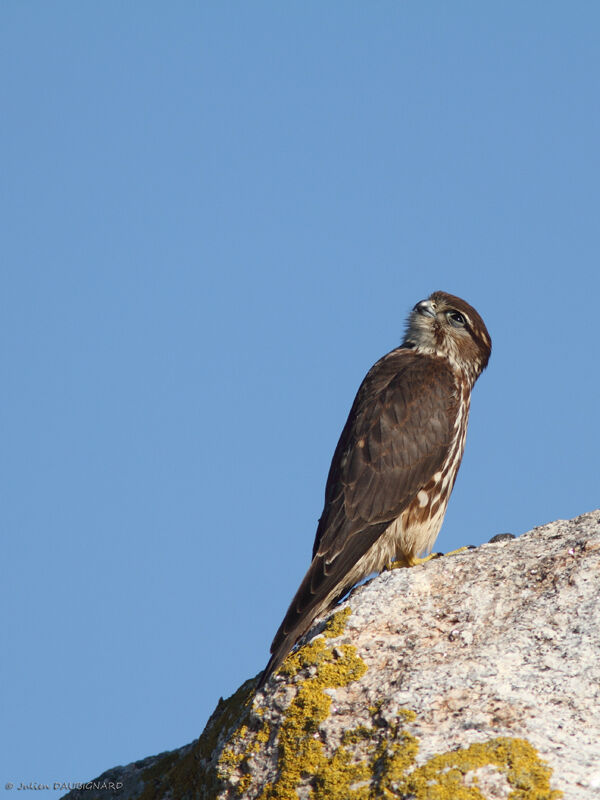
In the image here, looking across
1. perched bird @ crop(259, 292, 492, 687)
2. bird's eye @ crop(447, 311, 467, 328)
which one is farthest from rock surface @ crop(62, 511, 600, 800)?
bird's eye @ crop(447, 311, 467, 328)

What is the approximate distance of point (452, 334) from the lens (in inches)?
249

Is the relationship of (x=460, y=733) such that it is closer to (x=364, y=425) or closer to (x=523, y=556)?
(x=523, y=556)

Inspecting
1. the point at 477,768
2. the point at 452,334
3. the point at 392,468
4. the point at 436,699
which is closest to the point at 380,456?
the point at 392,468

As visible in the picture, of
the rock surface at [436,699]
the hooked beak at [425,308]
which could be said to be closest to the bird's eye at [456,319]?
the hooked beak at [425,308]

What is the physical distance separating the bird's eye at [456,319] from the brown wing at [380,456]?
0.39 metres

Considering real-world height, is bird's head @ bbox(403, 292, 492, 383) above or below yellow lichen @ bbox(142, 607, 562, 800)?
above

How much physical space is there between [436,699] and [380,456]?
2.40 m

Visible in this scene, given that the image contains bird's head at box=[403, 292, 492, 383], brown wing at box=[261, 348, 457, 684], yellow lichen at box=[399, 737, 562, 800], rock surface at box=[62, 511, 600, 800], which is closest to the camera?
yellow lichen at box=[399, 737, 562, 800]

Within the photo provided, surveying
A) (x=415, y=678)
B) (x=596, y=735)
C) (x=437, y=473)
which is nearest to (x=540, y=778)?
(x=596, y=735)

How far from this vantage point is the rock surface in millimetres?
2715

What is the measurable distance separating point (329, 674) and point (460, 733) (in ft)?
2.07

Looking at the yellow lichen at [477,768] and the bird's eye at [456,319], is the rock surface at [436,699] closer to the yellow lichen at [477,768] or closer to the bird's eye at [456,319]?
the yellow lichen at [477,768]

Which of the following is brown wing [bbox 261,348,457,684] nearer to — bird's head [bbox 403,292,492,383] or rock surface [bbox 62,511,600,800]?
bird's head [bbox 403,292,492,383]

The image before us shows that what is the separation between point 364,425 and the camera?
5539 millimetres
